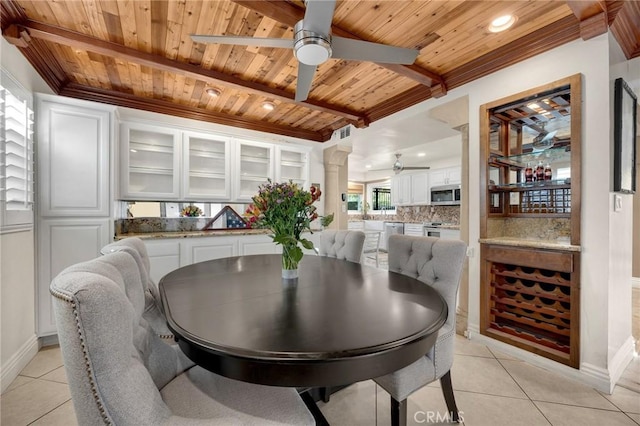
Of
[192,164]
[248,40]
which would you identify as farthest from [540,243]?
[192,164]

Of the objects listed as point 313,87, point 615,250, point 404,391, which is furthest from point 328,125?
point 404,391

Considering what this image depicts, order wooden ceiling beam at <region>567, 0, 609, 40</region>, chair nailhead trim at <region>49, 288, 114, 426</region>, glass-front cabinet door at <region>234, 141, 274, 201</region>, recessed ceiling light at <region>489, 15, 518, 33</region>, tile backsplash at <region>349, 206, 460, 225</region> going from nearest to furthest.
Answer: chair nailhead trim at <region>49, 288, 114, 426</region>
wooden ceiling beam at <region>567, 0, 609, 40</region>
recessed ceiling light at <region>489, 15, 518, 33</region>
glass-front cabinet door at <region>234, 141, 274, 201</region>
tile backsplash at <region>349, 206, 460, 225</region>

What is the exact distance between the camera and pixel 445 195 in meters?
6.39

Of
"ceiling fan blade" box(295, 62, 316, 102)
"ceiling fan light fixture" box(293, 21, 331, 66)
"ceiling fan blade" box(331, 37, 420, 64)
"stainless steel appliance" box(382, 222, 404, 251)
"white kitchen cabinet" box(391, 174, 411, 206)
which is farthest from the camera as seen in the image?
"white kitchen cabinet" box(391, 174, 411, 206)

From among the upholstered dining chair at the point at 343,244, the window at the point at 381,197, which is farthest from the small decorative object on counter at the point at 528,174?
the window at the point at 381,197

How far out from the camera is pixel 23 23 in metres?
1.85

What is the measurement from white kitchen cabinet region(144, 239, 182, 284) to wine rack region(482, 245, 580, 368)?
10.6ft

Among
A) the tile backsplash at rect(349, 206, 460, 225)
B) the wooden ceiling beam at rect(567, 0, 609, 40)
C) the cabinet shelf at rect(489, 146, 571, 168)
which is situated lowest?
the tile backsplash at rect(349, 206, 460, 225)

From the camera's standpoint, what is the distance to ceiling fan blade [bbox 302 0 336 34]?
1207mm

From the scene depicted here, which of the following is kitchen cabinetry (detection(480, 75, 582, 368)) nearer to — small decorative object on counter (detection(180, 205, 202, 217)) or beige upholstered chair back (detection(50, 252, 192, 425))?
beige upholstered chair back (detection(50, 252, 192, 425))

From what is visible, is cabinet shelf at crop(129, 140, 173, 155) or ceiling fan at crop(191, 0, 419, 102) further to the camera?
cabinet shelf at crop(129, 140, 173, 155)

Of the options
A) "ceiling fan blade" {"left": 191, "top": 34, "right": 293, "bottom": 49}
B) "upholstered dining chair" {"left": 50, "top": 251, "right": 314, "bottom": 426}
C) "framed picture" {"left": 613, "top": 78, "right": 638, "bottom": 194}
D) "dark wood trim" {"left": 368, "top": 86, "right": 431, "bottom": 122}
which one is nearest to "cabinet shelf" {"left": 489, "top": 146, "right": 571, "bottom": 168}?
"framed picture" {"left": 613, "top": 78, "right": 638, "bottom": 194}

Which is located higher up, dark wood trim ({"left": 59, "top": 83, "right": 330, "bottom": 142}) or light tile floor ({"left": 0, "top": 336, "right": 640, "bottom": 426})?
dark wood trim ({"left": 59, "top": 83, "right": 330, "bottom": 142})

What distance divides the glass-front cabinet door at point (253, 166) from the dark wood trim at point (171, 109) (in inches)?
11.3
